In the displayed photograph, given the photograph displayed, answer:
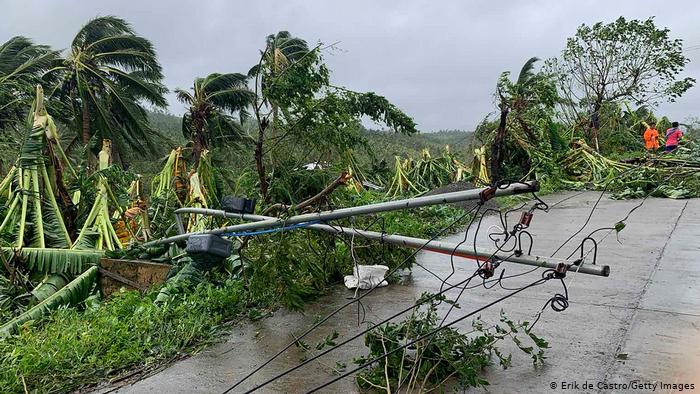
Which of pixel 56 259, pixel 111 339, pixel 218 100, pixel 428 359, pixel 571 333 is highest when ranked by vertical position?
pixel 218 100

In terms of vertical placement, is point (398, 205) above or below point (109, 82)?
below

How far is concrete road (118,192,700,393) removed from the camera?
9.62 ft

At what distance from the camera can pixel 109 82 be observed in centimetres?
1761

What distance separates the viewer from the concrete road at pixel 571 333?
2932mm

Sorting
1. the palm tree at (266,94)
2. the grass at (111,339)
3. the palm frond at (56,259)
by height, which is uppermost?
the palm tree at (266,94)

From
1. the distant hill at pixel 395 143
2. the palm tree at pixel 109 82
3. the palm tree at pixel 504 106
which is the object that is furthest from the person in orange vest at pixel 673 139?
the palm tree at pixel 109 82

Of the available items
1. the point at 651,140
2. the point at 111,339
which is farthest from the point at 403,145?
the point at 111,339

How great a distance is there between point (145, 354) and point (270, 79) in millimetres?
2740

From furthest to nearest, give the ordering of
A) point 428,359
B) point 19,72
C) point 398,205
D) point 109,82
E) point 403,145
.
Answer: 1. point 403,145
2. point 109,82
3. point 19,72
4. point 398,205
5. point 428,359

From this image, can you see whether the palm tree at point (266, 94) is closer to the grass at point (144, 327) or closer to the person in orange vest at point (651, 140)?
the grass at point (144, 327)

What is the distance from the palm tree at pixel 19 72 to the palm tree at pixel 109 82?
24.3 inches

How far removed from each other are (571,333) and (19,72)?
59.9ft

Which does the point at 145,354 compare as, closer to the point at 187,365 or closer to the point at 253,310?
the point at 187,365

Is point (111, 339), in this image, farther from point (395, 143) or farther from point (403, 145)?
point (403, 145)
